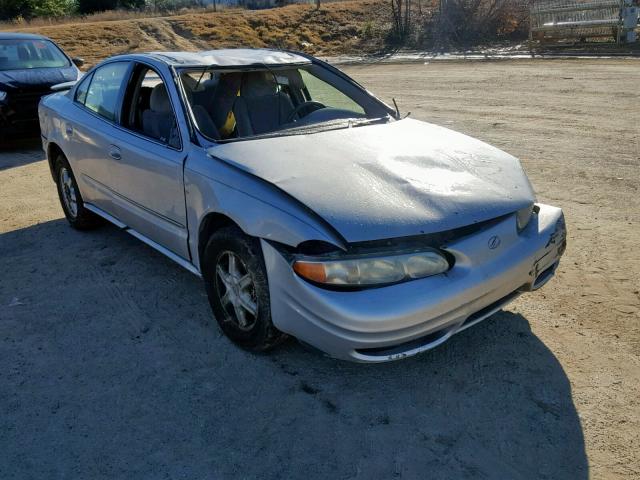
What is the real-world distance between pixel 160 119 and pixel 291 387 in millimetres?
2032

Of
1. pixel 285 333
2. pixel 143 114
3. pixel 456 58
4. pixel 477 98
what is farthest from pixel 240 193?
pixel 456 58

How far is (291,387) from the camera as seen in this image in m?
3.02

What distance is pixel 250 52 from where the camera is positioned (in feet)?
14.8

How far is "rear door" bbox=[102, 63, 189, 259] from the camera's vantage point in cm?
364

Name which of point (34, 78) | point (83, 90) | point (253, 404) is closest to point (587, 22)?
point (34, 78)

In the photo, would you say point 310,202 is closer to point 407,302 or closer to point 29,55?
point 407,302

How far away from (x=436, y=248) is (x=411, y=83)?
1204 centimetres

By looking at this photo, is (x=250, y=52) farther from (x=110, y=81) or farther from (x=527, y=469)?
(x=527, y=469)

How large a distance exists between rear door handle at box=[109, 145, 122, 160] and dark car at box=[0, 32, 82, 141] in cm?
527

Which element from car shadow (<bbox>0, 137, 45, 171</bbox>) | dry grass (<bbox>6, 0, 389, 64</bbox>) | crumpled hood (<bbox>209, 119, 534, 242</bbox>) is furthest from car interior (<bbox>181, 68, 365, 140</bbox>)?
dry grass (<bbox>6, 0, 389, 64</bbox>)

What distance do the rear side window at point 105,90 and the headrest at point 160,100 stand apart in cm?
41

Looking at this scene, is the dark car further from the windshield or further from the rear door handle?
the windshield

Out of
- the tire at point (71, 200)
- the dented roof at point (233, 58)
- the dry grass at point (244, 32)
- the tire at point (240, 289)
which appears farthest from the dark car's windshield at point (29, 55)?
the dry grass at point (244, 32)

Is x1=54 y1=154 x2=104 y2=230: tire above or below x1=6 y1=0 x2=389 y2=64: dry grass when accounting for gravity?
below
